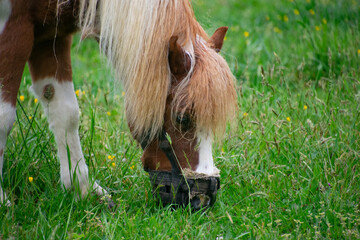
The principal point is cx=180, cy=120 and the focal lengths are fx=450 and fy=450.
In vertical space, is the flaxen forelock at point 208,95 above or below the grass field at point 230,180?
above

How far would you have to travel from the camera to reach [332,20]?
504cm

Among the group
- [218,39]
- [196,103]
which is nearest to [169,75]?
[196,103]

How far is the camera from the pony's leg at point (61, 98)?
2596mm

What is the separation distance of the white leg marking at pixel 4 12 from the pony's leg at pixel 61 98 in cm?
41

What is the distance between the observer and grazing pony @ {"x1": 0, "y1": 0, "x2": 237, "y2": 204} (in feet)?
7.06

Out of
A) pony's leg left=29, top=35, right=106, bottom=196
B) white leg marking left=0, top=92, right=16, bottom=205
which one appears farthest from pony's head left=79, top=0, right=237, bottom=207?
white leg marking left=0, top=92, right=16, bottom=205

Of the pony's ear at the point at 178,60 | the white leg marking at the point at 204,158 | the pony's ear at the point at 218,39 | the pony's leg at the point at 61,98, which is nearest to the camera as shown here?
the pony's ear at the point at 178,60

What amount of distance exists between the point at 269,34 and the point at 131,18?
329 centimetres

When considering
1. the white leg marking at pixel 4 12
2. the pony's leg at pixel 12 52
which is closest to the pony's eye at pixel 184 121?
the pony's leg at pixel 12 52

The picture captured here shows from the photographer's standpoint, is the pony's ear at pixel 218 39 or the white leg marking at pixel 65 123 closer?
the pony's ear at pixel 218 39

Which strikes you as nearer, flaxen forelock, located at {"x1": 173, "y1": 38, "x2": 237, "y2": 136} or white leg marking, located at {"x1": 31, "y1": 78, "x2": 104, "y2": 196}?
flaxen forelock, located at {"x1": 173, "y1": 38, "x2": 237, "y2": 136}

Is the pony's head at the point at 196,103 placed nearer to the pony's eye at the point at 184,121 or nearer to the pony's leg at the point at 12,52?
the pony's eye at the point at 184,121

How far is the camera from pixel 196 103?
6.99 ft

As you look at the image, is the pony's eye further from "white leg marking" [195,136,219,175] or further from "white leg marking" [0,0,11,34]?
"white leg marking" [0,0,11,34]
